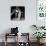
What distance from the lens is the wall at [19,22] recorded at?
700 centimetres

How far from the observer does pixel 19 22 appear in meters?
7.07

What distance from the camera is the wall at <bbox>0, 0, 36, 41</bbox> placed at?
7.00m

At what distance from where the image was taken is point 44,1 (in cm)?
707

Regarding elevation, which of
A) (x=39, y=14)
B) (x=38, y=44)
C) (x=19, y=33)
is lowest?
(x=38, y=44)

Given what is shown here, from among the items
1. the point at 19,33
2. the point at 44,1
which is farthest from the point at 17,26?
the point at 44,1

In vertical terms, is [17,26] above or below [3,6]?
below

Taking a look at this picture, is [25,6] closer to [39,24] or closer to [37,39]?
[39,24]

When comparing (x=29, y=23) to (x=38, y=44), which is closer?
(x=38, y=44)

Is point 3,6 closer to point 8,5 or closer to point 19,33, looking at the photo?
point 8,5

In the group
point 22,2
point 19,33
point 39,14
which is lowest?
point 19,33

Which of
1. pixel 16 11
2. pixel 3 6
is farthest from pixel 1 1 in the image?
pixel 16 11

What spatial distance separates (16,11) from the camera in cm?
699

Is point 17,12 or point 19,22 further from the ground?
point 17,12

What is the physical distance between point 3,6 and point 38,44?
225 centimetres
